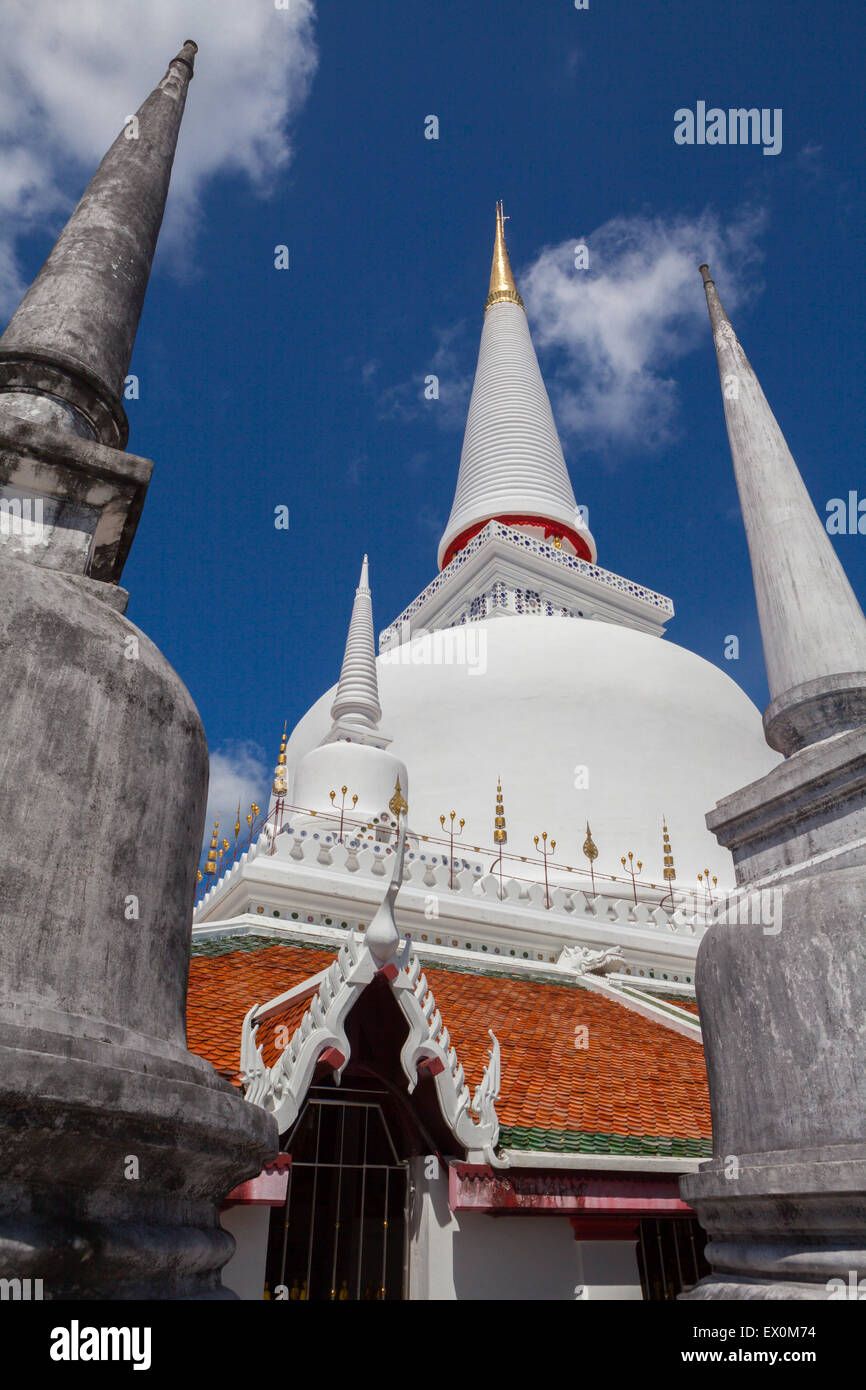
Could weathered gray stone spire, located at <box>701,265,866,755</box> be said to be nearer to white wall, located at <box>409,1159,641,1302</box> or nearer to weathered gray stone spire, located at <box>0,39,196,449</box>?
weathered gray stone spire, located at <box>0,39,196,449</box>

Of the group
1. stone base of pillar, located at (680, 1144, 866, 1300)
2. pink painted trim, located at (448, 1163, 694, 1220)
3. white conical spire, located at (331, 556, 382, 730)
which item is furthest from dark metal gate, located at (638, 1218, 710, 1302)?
white conical spire, located at (331, 556, 382, 730)

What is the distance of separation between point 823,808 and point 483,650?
56.4 ft

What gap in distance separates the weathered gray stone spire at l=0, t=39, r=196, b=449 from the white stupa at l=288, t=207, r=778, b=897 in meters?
10.9

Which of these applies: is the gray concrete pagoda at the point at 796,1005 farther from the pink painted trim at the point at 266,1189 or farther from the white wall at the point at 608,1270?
the white wall at the point at 608,1270

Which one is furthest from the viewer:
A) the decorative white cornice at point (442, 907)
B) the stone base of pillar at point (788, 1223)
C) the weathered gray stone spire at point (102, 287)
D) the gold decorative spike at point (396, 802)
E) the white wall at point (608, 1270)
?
the gold decorative spike at point (396, 802)

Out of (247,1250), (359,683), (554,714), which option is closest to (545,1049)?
(247,1250)

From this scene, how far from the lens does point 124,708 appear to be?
7.34 feet

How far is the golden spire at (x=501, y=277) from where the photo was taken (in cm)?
3684

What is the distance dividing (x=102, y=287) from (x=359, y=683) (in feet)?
42.5

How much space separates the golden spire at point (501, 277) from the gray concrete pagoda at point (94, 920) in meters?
37.3

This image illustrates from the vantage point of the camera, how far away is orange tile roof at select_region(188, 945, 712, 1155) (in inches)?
247

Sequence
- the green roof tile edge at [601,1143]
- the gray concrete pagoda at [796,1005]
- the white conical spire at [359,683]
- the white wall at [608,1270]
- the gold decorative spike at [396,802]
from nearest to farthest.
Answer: the gray concrete pagoda at [796,1005], the green roof tile edge at [601,1143], the white wall at [608,1270], the gold decorative spike at [396,802], the white conical spire at [359,683]

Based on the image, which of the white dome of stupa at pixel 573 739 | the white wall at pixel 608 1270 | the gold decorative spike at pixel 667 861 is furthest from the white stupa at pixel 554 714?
the white wall at pixel 608 1270

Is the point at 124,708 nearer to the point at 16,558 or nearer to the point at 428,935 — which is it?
the point at 16,558
